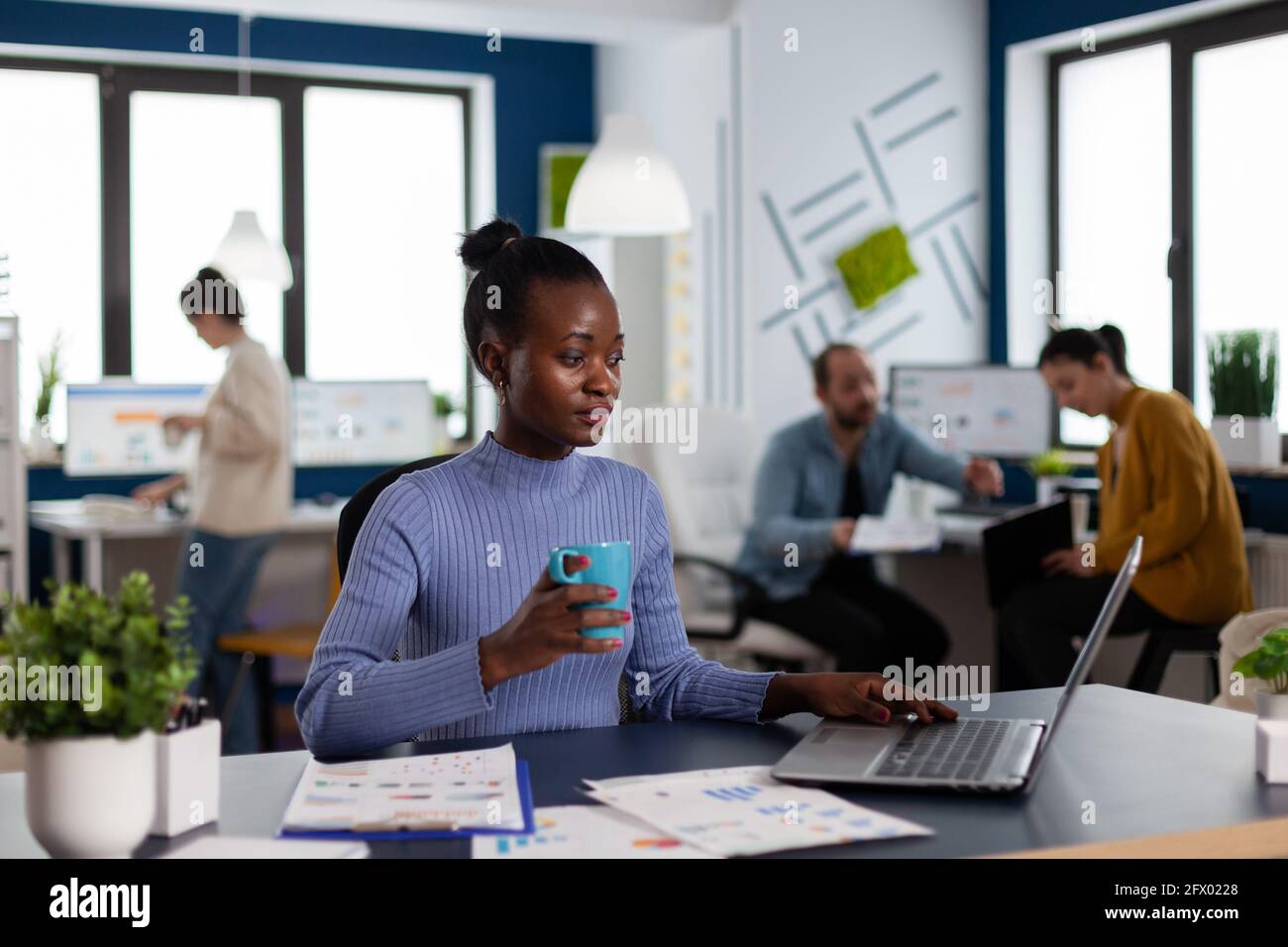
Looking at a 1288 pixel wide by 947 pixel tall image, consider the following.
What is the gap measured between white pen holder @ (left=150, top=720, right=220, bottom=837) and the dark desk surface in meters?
0.01

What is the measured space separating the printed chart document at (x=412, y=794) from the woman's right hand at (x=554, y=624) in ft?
0.34

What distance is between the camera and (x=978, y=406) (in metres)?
5.00

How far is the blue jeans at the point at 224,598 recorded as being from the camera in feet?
14.7

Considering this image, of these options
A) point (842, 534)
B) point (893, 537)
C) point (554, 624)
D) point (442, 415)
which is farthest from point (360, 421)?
point (554, 624)

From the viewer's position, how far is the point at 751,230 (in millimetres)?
5289

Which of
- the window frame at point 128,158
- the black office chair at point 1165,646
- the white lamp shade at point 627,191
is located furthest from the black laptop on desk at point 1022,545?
the window frame at point 128,158

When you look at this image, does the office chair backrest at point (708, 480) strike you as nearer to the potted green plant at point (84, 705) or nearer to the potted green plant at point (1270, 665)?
the potted green plant at point (1270, 665)

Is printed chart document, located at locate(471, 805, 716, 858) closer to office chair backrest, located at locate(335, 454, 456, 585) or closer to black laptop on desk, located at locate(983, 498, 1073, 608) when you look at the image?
office chair backrest, located at locate(335, 454, 456, 585)

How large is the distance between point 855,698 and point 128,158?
5.04m

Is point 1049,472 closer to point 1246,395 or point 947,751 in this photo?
point 1246,395

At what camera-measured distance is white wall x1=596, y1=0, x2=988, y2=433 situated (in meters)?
5.30
